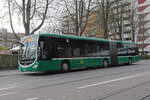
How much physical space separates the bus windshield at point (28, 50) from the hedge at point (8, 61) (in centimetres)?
497

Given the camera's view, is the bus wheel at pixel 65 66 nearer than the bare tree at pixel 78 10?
Yes

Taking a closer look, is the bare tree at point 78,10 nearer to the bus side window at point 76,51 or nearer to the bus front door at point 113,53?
the bus front door at point 113,53

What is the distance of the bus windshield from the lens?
13.3m

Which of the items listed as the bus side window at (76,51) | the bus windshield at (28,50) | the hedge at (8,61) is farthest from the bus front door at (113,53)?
the hedge at (8,61)

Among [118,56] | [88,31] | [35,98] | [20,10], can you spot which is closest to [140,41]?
[88,31]

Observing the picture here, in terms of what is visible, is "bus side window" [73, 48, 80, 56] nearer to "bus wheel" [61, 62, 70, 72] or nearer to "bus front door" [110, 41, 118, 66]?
"bus wheel" [61, 62, 70, 72]

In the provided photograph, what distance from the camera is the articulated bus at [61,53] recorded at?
43.4 ft

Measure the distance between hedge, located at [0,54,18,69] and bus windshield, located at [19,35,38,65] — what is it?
16.3ft

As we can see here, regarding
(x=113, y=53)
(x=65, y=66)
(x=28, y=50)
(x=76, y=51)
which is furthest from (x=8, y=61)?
(x=113, y=53)

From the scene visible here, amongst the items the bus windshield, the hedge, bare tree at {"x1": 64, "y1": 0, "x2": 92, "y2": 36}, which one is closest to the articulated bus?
the bus windshield

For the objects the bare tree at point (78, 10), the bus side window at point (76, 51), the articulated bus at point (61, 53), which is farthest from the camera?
the bare tree at point (78, 10)

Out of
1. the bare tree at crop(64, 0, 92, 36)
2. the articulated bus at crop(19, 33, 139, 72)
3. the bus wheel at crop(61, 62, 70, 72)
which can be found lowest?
the bus wheel at crop(61, 62, 70, 72)

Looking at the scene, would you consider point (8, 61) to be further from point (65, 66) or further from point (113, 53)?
point (113, 53)

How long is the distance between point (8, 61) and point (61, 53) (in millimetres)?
7049
